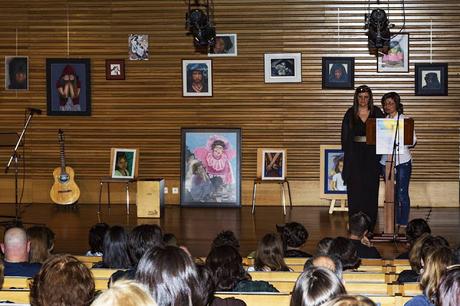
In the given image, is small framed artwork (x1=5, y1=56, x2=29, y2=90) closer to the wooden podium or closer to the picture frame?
the picture frame

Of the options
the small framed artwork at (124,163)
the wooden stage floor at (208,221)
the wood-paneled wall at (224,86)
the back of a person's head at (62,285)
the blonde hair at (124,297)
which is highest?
the wood-paneled wall at (224,86)

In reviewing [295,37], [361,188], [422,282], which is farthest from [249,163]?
[422,282]

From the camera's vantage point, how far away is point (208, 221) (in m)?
13.0

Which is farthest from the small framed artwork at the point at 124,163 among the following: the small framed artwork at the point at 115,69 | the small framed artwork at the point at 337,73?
the small framed artwork at the point at 337,73

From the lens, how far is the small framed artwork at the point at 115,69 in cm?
1505

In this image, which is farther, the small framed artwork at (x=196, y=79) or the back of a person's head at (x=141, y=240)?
the small framed artwork at (x=196, y=79)

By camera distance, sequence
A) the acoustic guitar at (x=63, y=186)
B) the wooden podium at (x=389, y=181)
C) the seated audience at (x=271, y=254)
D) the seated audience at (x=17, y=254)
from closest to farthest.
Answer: the seated audience at (x=17, y=254) → the seated audience at (x=271, y=254) → the wooden podium at (x=389, y=181) → the acoustic guitar at (x=63, y=186)

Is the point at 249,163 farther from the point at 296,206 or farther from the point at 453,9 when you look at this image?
the point at 453,9

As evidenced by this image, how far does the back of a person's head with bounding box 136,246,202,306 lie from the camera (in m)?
3.59

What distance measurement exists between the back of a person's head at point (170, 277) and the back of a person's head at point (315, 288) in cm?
43

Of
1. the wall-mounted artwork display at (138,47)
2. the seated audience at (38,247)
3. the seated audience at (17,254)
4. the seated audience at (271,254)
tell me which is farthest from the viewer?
the wall-mounted artwork display at (138,47)

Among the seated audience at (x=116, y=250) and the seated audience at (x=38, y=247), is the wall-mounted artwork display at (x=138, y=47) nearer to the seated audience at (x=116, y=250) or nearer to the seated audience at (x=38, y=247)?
the seated audience at (x=38, y=247)

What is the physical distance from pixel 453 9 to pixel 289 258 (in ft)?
27.6

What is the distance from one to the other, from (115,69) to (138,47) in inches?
21.8
